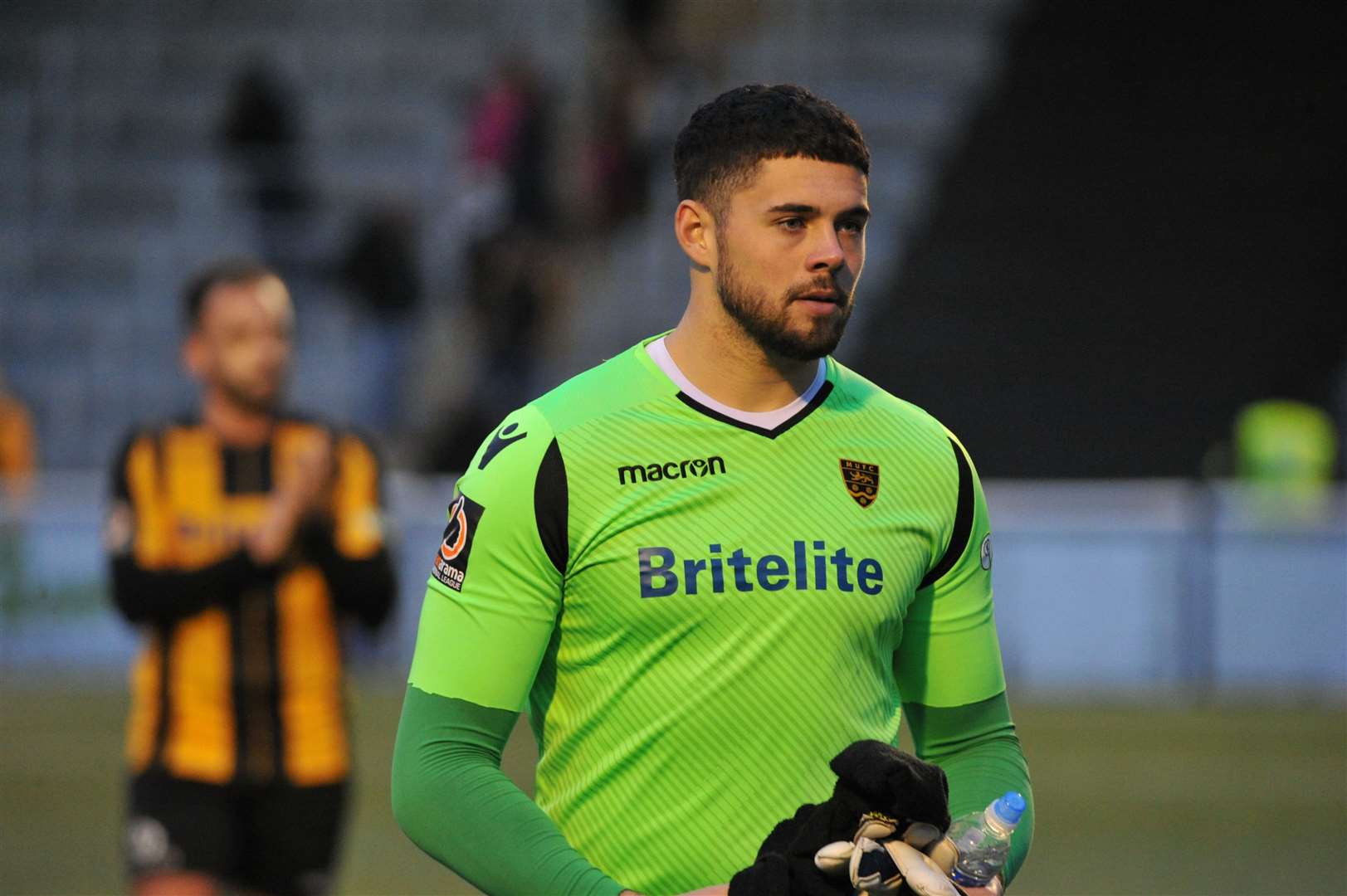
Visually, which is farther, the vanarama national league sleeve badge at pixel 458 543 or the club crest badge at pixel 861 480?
the club crest badge at pixel 861 480

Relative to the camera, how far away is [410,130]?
19109 mm

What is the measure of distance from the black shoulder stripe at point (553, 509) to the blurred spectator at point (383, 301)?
12847 mm

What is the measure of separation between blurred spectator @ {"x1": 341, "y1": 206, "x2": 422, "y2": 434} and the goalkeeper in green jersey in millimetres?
12779

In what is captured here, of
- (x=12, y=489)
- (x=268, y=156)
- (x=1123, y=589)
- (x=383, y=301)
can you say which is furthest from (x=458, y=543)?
(x=268, y=156)

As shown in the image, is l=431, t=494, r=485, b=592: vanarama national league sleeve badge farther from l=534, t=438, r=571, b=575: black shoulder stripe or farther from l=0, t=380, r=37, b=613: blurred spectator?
l=0, t=380, r=37, b=613: blurred spectator

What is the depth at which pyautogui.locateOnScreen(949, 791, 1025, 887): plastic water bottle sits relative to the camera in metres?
2.51

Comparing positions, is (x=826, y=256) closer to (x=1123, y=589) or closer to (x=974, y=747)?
(x=974, y=747)

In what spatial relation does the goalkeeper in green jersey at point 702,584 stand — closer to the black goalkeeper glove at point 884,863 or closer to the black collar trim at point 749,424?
the black collar trim at point 749,424

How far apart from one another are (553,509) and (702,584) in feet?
0.76

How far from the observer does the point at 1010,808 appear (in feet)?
8.38

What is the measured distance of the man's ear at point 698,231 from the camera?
2781 millimetres

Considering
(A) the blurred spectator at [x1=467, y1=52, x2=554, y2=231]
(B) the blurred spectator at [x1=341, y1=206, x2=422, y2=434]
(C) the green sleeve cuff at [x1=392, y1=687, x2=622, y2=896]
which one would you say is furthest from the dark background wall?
(C) the green sleeve cuff at [x1=392, y1=687, x2=622, y2=896]

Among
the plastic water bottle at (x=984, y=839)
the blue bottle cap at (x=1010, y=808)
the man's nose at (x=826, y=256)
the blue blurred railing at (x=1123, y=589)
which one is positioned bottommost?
the blue blurred railing at (x=1123, y=589)

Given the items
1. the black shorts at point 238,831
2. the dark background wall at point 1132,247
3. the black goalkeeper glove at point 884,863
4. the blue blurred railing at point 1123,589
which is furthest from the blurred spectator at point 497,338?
the black goalkeeper glove at point 884,863
